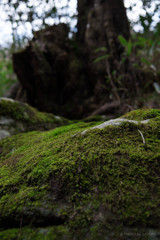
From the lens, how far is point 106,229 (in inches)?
33.3

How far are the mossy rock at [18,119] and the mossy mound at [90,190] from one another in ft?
4.70

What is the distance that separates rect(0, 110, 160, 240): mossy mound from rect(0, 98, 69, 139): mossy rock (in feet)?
4.70

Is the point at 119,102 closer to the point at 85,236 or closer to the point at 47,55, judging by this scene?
the point at 47,55

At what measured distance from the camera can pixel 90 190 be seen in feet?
3.37

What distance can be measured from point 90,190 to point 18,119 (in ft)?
7.44

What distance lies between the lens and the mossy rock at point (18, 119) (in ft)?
8.78

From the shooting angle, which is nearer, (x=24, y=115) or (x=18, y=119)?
(x=18, y=119)

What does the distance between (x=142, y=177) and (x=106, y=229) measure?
39cm

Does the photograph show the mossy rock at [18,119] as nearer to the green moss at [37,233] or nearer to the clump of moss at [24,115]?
the clump of moss at [24,115]

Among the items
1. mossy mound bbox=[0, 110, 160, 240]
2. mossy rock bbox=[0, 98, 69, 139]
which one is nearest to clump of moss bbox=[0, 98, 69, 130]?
mossy rock bbox=[0, 98, 69, 139]

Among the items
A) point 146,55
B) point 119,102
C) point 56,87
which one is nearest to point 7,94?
point 56,87

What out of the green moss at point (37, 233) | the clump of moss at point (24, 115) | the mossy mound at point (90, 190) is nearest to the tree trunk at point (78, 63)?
the clump of moss at point (24, 115)

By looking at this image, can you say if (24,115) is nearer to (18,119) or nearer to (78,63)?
(18,119)

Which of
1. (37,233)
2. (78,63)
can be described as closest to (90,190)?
(37,233)
